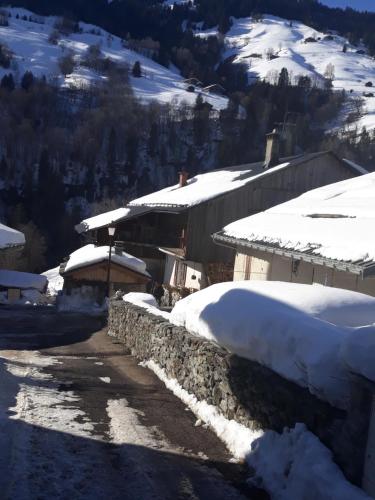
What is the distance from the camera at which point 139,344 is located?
13.2 meters

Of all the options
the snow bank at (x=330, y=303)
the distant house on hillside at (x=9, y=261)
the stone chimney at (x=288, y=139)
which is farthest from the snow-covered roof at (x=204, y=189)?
the snow bank at (x=330, y=303)

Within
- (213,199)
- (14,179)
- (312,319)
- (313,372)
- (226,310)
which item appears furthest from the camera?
(14,179)

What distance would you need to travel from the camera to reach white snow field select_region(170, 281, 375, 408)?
5.22 metres

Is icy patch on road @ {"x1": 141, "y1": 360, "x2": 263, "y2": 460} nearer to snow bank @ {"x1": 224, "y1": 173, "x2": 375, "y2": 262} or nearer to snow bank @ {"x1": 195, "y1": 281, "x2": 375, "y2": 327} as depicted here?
snow bank @ {"x1": 195, "y1": 281, "x2": 375, "y2": 327}

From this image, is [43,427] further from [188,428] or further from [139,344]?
[139,344]

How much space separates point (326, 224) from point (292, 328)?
8.25 metres

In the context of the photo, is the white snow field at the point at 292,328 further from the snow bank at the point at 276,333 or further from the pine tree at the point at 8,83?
the pine tree at the point at 8,83

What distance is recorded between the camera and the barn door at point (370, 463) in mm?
4559

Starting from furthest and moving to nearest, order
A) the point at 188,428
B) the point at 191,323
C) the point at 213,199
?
the point at 213,199 → the point at 191,323 → the point at 188,428

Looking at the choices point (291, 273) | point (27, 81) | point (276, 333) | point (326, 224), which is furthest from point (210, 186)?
point (27, 81)

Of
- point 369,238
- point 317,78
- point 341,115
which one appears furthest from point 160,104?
point 369,238

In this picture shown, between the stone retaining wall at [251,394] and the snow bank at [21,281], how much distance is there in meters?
25.9

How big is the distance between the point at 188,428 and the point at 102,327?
518 inches

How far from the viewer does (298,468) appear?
Answer: 5.17 m
